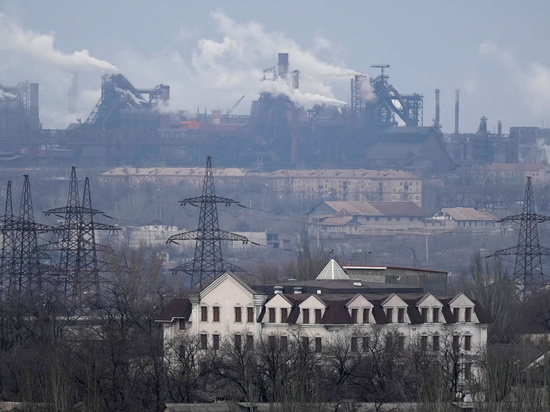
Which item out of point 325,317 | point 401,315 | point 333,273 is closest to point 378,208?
point 333,273

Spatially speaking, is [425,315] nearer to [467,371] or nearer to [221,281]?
[467,371]

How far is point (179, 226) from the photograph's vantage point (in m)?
124

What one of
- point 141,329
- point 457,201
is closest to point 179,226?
point 457,201

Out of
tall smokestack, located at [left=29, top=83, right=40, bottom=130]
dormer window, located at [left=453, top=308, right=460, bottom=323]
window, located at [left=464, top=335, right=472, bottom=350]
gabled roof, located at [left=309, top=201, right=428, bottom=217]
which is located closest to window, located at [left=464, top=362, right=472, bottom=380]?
window, located at [left=464, top=335, right=472, bottom=350]

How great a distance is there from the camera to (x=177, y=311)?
35.9m

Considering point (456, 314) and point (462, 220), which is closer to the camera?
point (456, 314)

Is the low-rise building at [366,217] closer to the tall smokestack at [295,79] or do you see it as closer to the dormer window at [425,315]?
the tall smokestack at [295,79]

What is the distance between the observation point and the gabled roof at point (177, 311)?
1405 inches

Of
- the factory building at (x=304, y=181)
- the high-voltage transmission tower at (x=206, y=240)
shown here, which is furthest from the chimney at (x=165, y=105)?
the high-voltage transmission tower at (x=206, y=240)

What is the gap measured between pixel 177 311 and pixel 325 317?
9.78ft

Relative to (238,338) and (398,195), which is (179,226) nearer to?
(398,195)

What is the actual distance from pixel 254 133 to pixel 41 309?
138103mm

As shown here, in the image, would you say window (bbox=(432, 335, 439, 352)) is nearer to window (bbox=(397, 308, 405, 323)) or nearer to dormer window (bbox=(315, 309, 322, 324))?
window (bbox=(397, 308, 405, 323))

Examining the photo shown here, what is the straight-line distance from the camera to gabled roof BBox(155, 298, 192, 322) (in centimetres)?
3569
